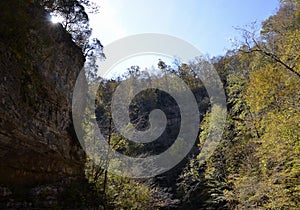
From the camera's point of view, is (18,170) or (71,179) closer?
(18,170)

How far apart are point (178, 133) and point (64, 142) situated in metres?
23.9

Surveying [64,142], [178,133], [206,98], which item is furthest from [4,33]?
[206,98]

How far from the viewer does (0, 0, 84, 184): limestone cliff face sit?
6116 mm

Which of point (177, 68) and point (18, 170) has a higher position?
point (177, 68)

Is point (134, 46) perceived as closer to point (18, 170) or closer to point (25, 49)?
point (25, 49)

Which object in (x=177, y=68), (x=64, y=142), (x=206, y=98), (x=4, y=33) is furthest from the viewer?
(x=177, y=68)

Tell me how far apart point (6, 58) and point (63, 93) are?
357 cm

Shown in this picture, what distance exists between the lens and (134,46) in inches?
662

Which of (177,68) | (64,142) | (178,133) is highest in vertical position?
(177,68)

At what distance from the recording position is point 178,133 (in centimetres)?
3203

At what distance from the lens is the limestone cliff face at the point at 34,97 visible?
6116mm

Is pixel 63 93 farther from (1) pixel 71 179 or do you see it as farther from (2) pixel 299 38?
(2) pixel 299 38

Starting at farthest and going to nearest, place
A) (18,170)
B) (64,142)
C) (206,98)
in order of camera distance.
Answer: (206,98) → (64,142) → (18,170)

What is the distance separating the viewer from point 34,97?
7.42 m
